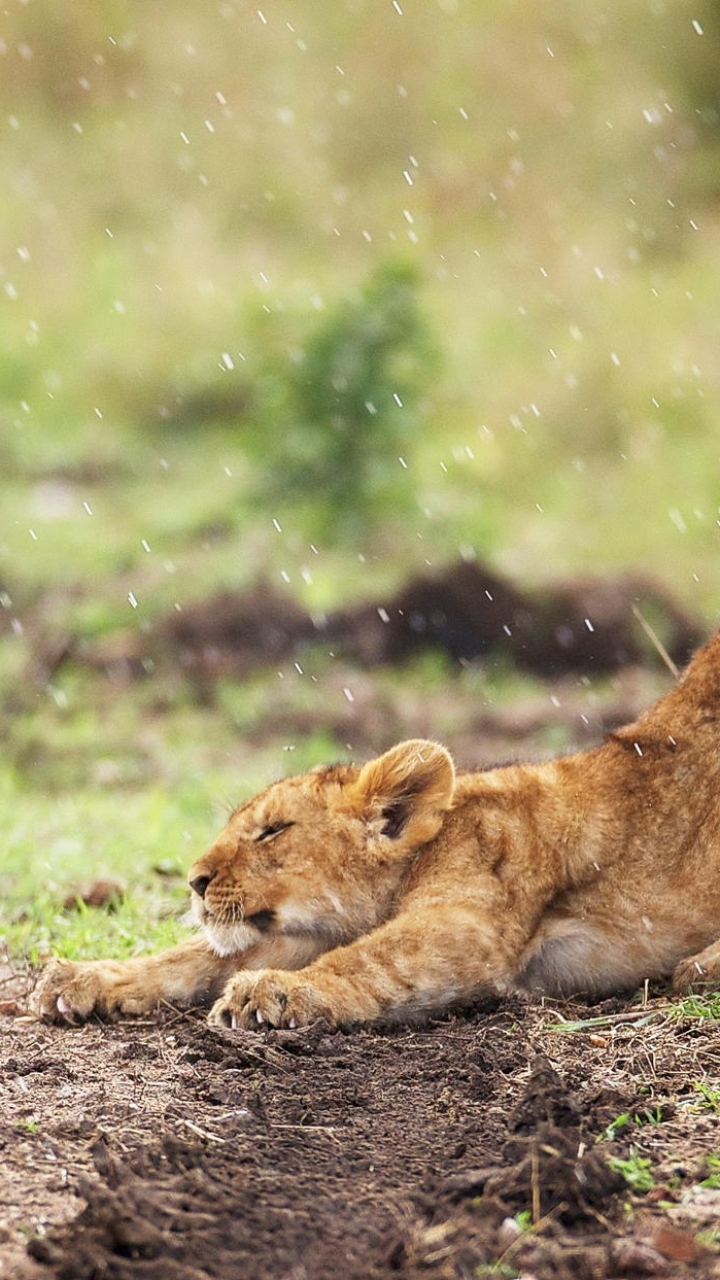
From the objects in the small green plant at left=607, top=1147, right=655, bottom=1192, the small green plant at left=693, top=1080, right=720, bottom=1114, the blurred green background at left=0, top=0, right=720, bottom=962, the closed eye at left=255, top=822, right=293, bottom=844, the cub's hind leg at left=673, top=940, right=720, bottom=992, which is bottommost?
the blurred green background at left=0, top=0, right=720, bottom=962

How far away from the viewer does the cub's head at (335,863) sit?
3.73m

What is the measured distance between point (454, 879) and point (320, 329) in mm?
6850

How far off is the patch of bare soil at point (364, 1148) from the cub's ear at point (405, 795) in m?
0.45

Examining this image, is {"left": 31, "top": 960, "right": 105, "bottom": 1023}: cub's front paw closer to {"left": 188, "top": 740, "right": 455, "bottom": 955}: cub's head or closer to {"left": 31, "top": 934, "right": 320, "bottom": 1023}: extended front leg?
{"left": 31, "top": 934, "right": 320, "bottom": 1023}: extended front leg

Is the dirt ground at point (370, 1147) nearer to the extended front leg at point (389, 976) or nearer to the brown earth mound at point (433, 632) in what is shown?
the extended front leg at point (389, 976)

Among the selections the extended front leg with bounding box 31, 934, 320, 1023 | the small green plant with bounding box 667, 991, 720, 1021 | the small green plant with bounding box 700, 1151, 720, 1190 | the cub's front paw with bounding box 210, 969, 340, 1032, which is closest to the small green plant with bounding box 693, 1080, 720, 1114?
the small green plant with bounding box 700, 1151, 720, 1190

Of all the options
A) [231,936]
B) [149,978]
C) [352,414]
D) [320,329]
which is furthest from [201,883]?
[320,329]

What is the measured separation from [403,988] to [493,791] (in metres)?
0.59

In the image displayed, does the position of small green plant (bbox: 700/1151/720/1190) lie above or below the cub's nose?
above

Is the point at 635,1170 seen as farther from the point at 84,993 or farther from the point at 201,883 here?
the point at 84,993

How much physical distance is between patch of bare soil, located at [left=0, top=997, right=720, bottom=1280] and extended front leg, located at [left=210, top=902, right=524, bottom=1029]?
60mm

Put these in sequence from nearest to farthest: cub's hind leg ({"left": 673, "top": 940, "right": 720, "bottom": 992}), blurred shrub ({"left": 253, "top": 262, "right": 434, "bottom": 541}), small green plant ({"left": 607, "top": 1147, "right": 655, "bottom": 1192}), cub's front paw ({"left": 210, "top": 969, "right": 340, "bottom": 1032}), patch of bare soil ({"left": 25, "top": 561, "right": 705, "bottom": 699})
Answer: small green plant ({"left": 607, "top": 1147, "right": 655, "bottom": 1192})
cub's front paw ({"left": 210, "top": 969, "right": 340, "bottom": 1032})
cub's hind leg ({"left": 673, "top": 940, "right": 720, "bottom": 992})
patch of bare soil ({"left": 25, "top": 561, "right": 705, "bottom": 699})
blurred shrub ({"left": 253, "top": 262, "right": 434, "bottom": 541})

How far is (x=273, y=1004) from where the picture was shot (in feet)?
11.1

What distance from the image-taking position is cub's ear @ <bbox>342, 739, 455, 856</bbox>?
3721 millimetres
